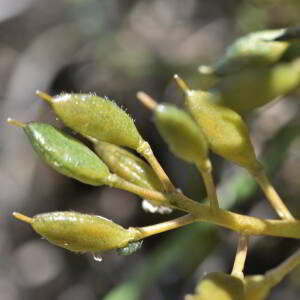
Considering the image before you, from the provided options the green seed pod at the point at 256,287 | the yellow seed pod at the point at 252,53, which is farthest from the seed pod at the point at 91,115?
the green seed pod at the point at 256,287

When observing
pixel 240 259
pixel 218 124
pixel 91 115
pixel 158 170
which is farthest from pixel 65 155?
pixel 240 259

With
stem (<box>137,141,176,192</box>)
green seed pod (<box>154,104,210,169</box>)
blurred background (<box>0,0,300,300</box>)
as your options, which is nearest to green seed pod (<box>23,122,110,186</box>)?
stem (<box>137,141,176,192</box>)

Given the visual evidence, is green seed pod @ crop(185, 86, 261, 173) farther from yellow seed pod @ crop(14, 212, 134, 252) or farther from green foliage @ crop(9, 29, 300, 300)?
yellow seed pod @ crop(14, 212, 134, 252)

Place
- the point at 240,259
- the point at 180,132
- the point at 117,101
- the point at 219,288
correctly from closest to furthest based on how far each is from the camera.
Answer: the point at 180,132, the point at 219,288, the point at 240,259, the point at 117,101

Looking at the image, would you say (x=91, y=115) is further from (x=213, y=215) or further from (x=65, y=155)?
(x=213, y=215)

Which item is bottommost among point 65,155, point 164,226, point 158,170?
point 164,226

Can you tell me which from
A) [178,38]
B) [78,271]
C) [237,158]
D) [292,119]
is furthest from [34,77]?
[237,158]
